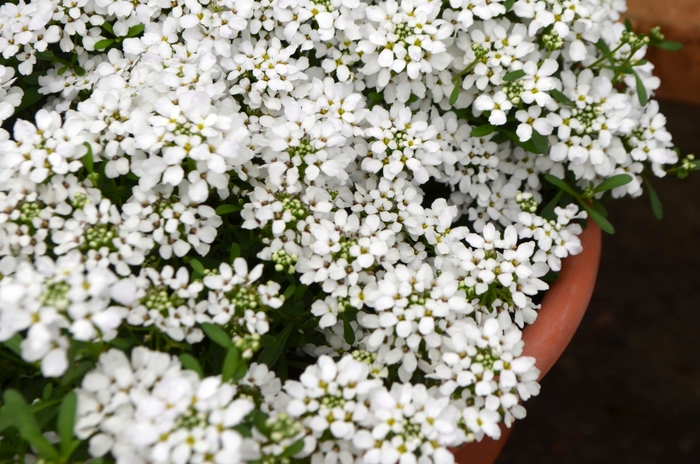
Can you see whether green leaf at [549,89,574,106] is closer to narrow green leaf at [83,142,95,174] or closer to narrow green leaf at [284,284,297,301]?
narrow green leaf at [284,284,297,301]

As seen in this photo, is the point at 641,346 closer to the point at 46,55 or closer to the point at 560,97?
the point at 560,97

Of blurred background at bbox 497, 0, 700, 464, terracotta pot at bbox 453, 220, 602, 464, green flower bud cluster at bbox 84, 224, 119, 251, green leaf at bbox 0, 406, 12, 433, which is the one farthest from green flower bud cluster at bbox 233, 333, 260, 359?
blurred background at bbox 497, 0, 700, 464

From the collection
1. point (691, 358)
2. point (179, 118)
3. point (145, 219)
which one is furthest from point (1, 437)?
point (691, 358)

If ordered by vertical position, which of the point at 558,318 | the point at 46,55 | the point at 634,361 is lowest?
the point at 634,361

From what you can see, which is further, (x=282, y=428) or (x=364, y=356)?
(x=364, y=356)

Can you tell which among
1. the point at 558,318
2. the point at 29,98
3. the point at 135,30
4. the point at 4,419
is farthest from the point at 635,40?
the point at 4,419

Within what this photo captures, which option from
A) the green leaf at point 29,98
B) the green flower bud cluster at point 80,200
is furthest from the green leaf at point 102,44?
the green flower bud cluster at point 80,200

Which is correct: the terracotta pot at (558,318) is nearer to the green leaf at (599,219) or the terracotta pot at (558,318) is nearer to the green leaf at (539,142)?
the green leaf at (599,219)

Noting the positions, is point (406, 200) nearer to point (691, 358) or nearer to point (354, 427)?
point (354, 427)
